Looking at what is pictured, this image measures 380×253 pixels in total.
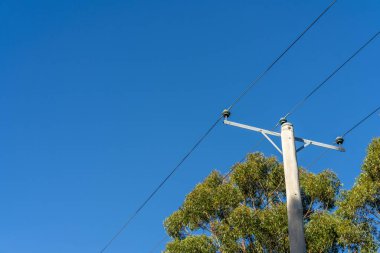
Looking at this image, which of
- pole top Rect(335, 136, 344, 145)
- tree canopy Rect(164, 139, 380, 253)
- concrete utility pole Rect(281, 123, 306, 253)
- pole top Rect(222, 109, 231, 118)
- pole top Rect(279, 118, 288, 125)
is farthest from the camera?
tree canopy Rect(164, 139, 380, 253)

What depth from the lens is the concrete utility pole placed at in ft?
22.5

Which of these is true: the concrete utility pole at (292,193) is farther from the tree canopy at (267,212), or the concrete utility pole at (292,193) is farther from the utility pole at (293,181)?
the tree canopy at (267,212)

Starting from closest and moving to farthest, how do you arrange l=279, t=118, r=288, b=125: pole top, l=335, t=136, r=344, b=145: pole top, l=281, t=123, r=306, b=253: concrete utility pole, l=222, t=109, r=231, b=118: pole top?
1. l=281, t=123, r=306, b=253: concrete utility pole
2. l=279, t=118, r=288, b=125: pole top
3. l=335, t=136, r=344, b=145: pole top
4. l=222, t=109, r=231, b=118: pole top

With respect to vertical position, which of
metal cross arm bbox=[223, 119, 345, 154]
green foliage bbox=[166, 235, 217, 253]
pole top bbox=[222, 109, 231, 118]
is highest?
green foliage bbox=[166, 235, 217, 253]

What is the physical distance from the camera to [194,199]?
25.9 m

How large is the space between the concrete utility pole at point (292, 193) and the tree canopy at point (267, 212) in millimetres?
14713

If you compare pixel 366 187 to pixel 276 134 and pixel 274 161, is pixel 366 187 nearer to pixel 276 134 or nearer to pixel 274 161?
pixel 274 161

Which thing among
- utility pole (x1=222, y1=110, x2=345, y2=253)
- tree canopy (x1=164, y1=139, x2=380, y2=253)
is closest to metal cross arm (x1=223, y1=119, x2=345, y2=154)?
utility pole (x1=222, y1=110, x2=345, y2=253)

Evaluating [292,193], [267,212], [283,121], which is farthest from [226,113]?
[267,212]

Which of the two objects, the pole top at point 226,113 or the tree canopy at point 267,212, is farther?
the tree canopy at point 267,212

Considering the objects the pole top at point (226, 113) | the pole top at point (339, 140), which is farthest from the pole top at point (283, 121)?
the pole top at point (226, 113)

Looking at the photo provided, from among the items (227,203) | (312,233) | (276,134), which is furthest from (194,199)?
(276,134)

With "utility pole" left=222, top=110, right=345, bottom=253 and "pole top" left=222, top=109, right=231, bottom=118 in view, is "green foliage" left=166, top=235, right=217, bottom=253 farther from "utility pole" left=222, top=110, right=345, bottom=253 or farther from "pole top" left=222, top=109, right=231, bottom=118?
"utility pole" left=222, top=110, right=345, bottom=253

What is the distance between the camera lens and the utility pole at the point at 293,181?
6891 millimetres
